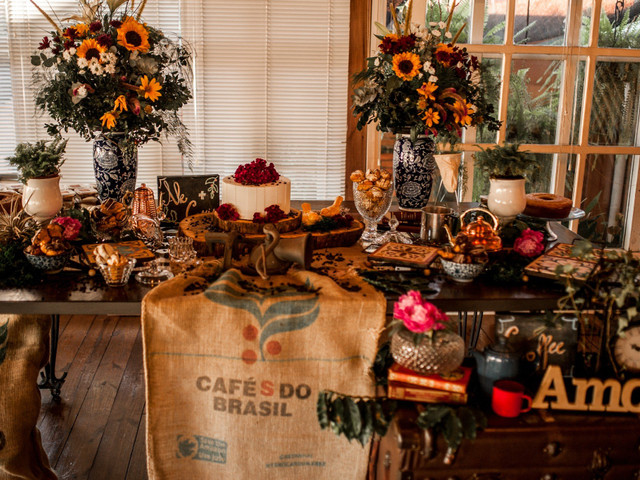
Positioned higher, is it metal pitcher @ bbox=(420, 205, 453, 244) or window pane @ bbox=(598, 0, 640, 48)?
window pane @ bbox=(598, 0, 640, 48)

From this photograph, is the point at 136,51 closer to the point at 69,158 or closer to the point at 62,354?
the point at 69,158

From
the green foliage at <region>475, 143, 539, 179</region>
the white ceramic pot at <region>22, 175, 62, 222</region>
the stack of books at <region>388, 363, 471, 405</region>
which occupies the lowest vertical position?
the stack of books at <region>388, 363, 471, 405</region>

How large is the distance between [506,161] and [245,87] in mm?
1779

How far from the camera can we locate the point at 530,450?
5.08 ft

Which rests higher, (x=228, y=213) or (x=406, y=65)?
(x=406, y=65)

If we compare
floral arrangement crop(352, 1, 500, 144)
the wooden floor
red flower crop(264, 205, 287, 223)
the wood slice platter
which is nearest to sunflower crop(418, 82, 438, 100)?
floral arrangement crop(352, 1, 500, 144)

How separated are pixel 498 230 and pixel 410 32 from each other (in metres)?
0.77

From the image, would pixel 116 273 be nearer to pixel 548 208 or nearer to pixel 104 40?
pixel 104 40

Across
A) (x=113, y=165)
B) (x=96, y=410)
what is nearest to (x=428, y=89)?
(x=113, y=165)

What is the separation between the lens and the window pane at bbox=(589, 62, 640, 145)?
3.30 m

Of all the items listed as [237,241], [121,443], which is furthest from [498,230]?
[121,443]

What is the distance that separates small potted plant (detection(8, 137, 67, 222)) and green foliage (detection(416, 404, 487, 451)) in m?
1.31

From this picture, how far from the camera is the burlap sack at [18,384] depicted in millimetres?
1932

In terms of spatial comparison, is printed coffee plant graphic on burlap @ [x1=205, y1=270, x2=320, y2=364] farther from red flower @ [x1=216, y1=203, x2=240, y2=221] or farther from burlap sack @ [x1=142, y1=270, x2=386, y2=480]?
red flower @ [x1=216, y1=203, x2=240, y2=221]
